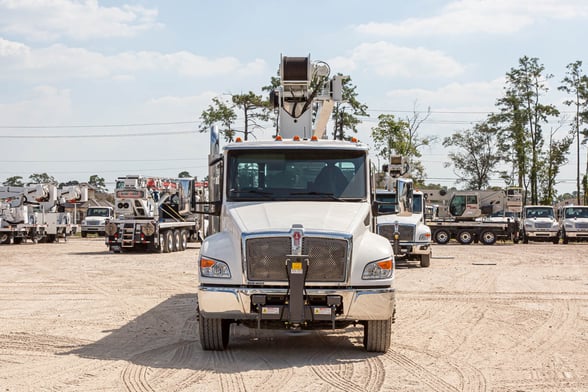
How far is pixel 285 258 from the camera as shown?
8.63 metres

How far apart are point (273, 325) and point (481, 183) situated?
2764 inches

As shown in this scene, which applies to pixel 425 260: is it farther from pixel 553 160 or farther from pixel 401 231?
pixel 553 160

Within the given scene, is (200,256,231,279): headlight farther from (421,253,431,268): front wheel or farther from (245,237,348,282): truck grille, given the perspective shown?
(421,253,431,268): front wheel

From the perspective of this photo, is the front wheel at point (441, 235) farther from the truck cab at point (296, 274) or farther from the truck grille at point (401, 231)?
the truck cab at point (296, 274)

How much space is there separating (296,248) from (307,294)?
537mm

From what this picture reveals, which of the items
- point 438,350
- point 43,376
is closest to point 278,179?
point 438,350

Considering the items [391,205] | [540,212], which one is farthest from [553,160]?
[391,205]

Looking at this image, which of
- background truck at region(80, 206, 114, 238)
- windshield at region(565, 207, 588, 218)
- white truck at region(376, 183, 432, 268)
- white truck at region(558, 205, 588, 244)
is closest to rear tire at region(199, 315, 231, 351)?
white truck at region(376, 183, 432, 268)

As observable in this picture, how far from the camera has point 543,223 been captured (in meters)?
43.9

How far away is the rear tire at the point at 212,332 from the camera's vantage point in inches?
360

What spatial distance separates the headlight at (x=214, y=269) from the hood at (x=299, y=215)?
46cm

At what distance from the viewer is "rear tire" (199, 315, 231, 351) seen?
915 cm

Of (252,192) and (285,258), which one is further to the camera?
(252,192)

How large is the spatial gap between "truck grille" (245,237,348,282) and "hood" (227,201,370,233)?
0.48ft
